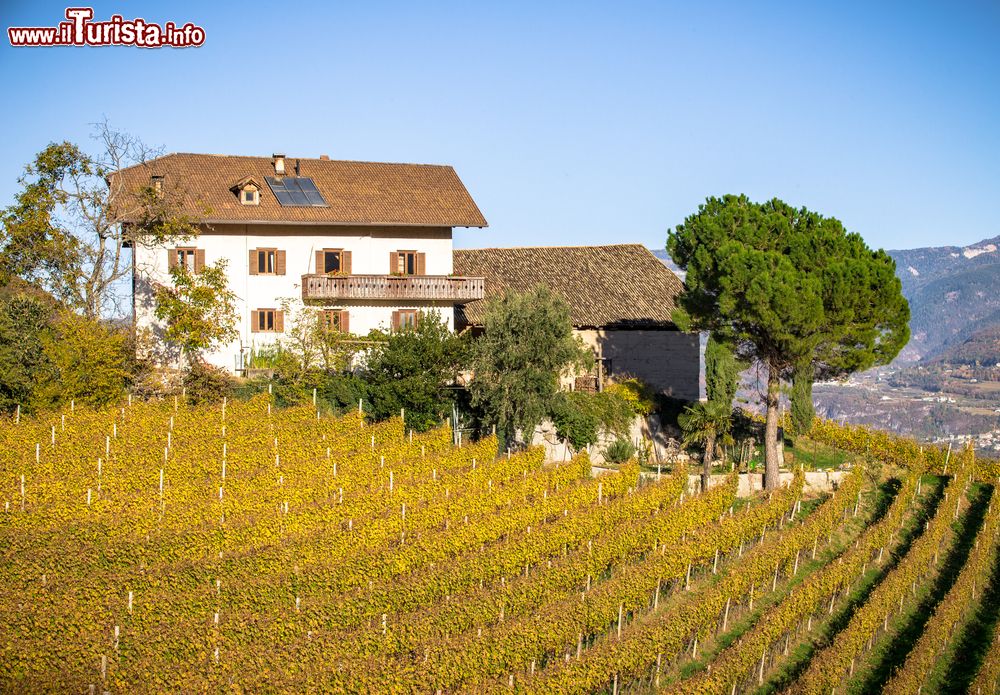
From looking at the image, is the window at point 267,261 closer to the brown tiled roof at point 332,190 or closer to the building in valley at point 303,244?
the building in valley at point 303,244

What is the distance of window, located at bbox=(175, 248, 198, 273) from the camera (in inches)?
1463

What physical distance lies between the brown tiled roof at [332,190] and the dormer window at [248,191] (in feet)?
0.52

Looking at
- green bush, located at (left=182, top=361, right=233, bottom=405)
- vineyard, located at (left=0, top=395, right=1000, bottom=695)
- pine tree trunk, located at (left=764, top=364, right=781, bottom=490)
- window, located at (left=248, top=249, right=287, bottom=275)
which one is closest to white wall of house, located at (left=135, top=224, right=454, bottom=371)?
window, located at (left=248, top=249, right=287, bottom=275)

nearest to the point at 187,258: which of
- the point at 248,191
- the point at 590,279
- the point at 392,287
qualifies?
the point at 248,191

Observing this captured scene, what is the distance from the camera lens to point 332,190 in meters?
40.0

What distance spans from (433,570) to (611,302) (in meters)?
20.5

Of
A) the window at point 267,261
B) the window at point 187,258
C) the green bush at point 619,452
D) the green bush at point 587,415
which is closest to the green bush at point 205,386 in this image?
the window at point 187,258

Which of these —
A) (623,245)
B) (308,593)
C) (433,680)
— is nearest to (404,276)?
(623,245)

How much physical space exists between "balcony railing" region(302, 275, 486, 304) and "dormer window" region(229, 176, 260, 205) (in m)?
3.11

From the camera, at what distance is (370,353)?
36.4m

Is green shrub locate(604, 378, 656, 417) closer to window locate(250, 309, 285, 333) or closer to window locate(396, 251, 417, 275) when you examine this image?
window locate(396, 251, 417, 275)

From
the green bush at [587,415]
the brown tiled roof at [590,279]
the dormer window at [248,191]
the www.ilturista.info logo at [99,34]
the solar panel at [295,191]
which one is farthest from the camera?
the brown tiled roof at [590,279]

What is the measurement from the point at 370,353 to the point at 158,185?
842 centimetres

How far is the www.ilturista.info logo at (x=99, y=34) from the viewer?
93.5ft
